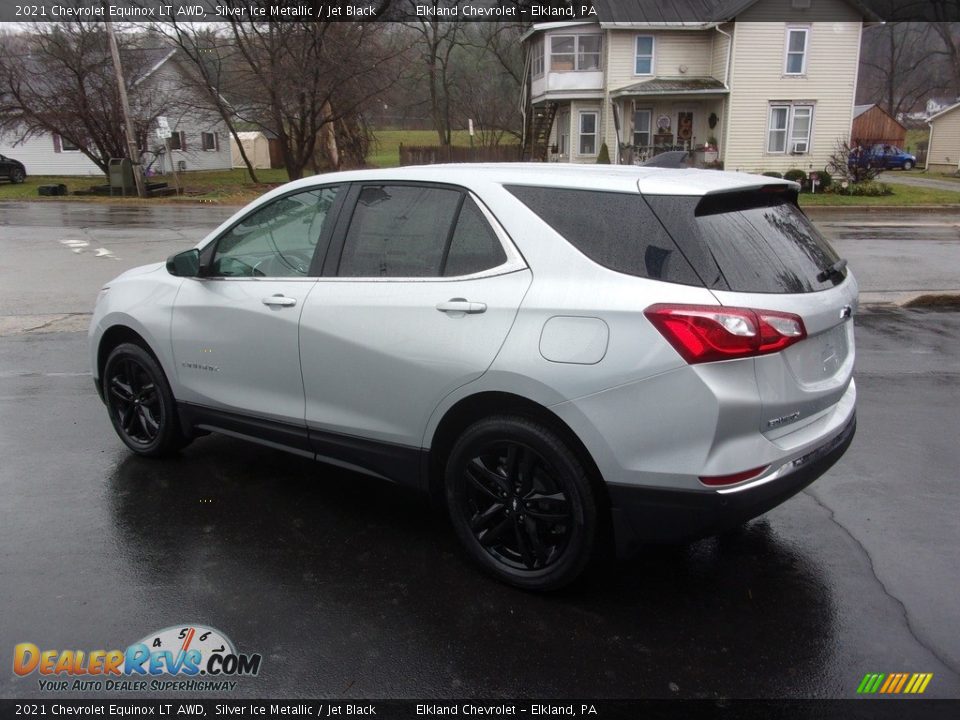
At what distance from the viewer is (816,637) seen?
10.3 feet

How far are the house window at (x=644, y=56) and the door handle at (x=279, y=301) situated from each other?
33194 millimetres

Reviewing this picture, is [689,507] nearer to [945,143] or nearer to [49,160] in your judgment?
[49,160]

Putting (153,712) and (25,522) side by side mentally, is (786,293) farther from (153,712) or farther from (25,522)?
(25,522)

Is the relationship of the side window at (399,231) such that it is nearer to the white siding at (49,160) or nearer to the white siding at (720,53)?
the white siding at (720,53)

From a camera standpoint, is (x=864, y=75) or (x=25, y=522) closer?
(x=25, y=522)

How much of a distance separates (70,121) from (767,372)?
3547cm

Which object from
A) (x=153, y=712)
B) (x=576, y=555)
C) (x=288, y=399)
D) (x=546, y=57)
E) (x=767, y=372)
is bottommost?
(x=153, y=712)

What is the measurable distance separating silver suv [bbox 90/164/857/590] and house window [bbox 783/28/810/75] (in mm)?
32180

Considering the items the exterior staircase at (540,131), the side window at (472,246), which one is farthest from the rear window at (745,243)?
the exterior staircase at (540,131)

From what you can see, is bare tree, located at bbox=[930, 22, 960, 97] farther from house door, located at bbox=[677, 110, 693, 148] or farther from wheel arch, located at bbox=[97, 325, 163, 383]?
wheel arch, located at bbox=[97, 325, 163, 383]

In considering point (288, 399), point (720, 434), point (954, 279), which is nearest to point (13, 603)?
point (288, 399)

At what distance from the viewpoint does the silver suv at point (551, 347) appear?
292 cm

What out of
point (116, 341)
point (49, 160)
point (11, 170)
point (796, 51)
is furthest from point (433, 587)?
point (49, 160)

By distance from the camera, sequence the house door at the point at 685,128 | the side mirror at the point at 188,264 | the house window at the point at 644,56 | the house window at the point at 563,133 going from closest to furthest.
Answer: the side mirror at the point at 188,264 → the house window at the point at 644,56 → the house door at the point at 685,128 → the house window at the point at 563,133
